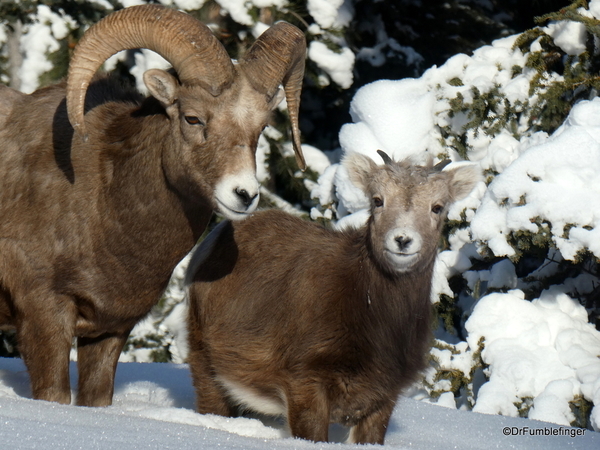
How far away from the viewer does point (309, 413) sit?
5375 mm

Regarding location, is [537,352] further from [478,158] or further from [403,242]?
[403,242]

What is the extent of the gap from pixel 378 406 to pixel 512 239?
2.61 meters

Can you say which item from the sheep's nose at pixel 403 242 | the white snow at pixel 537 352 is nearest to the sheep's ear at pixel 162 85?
the sheep's nose at pixel 403 242

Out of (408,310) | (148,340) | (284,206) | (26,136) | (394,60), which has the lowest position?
(148,340)

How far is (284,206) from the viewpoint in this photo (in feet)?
34.6

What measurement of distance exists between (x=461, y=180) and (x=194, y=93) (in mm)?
2110

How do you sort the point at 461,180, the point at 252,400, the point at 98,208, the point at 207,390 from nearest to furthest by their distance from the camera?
the point at 98,208 < the point at 252,400 < the point at 207,390 < the point at 461,180

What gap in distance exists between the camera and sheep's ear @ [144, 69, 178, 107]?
540cm

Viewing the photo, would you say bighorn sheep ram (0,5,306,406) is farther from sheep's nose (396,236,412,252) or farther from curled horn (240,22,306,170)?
sheep's nose (396,236,412,252)

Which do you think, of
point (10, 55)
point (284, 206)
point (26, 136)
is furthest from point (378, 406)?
point (10, 55)

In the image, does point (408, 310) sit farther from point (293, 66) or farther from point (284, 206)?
point (284, 206)

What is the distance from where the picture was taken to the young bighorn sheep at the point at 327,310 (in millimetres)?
5500

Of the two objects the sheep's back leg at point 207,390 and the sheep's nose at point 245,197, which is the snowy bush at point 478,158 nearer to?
the sheep's back leg at point 207,390

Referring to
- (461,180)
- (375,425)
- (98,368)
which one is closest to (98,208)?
(98,368)
